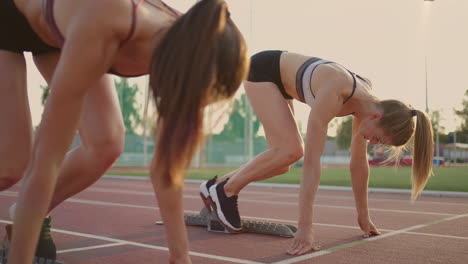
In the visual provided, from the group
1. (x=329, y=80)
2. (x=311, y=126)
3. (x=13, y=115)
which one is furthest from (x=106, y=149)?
(x=329, y=80)

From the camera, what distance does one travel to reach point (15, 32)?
91.8 inches

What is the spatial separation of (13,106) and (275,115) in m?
2.28

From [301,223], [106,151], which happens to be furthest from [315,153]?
[106,151]

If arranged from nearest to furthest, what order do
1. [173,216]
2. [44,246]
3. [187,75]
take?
[187,75], [173,216], [44,246]

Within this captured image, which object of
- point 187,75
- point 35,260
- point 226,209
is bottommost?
point 35,260

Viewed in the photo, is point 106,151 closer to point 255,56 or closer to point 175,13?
point 175,13

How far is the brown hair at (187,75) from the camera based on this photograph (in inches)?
68.6

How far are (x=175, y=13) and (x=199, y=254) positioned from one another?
6.15 ft

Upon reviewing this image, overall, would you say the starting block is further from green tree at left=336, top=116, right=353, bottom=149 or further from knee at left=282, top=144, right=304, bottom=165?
green tree at left=336, top=116, right=353, bottom=149

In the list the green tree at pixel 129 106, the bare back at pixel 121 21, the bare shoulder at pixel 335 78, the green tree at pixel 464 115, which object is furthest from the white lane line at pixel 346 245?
the green tree at pixel 464 115

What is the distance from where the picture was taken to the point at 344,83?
373 cm

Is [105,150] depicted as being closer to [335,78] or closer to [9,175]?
[9,175]

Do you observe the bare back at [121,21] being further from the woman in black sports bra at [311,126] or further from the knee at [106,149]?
the woman in black sports bra at [311,126]

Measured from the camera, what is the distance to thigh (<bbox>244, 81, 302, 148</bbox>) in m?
4.14
